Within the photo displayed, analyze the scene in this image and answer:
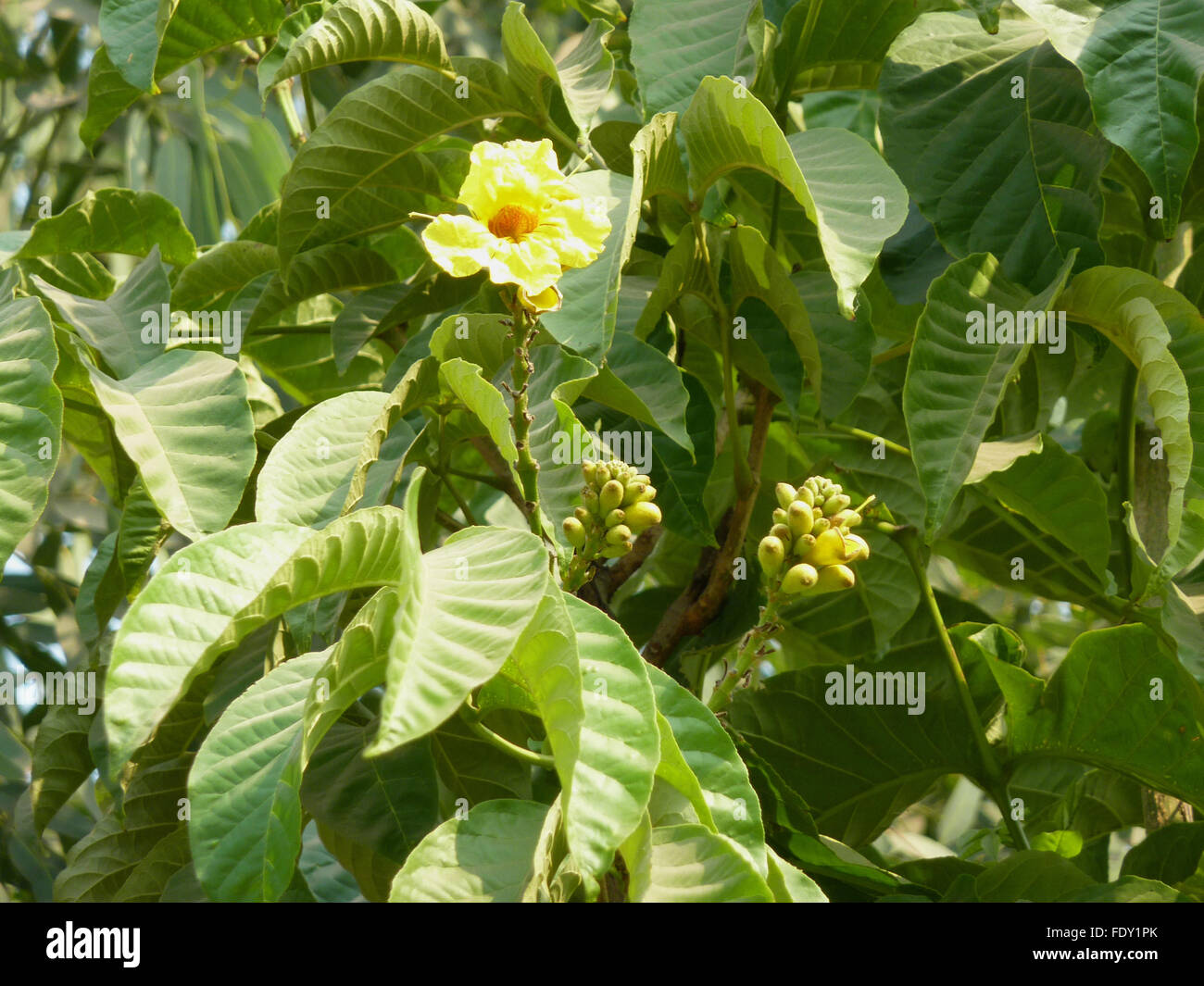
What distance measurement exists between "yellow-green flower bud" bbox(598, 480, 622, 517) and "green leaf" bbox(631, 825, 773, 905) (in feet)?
0.74

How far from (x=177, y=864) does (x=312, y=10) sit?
0.79 metres

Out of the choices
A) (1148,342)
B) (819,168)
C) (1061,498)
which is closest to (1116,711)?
(1061,498)

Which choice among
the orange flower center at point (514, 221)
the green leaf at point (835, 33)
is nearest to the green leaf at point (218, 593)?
the orange flower center at point (514, 221)

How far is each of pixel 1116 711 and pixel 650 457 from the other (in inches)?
18.6

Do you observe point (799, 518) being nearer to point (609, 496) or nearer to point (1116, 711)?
point (609, 496)

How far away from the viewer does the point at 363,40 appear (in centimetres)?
110

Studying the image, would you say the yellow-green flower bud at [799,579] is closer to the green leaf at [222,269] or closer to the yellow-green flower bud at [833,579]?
the yellow-green flower bud at [833,579]

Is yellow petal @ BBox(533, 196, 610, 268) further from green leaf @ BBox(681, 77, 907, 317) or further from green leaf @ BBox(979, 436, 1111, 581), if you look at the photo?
green leaf @ BBox(979, 436, 1111, 581)

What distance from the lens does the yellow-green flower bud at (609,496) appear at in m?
0.80

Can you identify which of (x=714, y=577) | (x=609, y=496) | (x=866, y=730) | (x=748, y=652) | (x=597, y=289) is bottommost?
(x=866, y=730)

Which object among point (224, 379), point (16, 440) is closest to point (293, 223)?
point (224, 379)

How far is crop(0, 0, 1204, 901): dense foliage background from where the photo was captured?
0.67m

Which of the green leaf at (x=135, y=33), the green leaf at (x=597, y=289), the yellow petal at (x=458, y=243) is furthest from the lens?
the green leaf at (x=135, y=33)

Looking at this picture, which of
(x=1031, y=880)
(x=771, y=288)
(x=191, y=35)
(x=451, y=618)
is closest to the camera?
(x=451, y=618)
